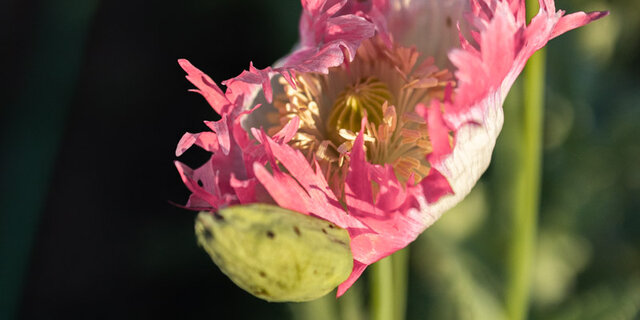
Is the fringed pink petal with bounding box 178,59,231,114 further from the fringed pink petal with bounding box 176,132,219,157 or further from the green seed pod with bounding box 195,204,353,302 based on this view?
the green seed pod with bounding box 195,204,353,302

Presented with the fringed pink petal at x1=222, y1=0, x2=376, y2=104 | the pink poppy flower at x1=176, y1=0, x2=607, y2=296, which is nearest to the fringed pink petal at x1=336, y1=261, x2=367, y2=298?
the pink poppy flower at x1=176, y1=0, x2=607, y2=296

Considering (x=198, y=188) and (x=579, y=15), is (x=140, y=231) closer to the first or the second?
(x=198, y=188)

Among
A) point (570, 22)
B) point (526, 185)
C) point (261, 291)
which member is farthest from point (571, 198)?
point (261, 291)

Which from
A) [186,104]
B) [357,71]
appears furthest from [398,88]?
[186,104]

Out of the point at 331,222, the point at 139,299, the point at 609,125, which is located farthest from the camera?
the point at 139,299

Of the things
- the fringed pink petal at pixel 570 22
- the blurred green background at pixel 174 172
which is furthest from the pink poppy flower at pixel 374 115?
the blurred green background at pixel 174 172

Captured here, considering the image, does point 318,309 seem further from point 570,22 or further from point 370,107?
point 570,22
